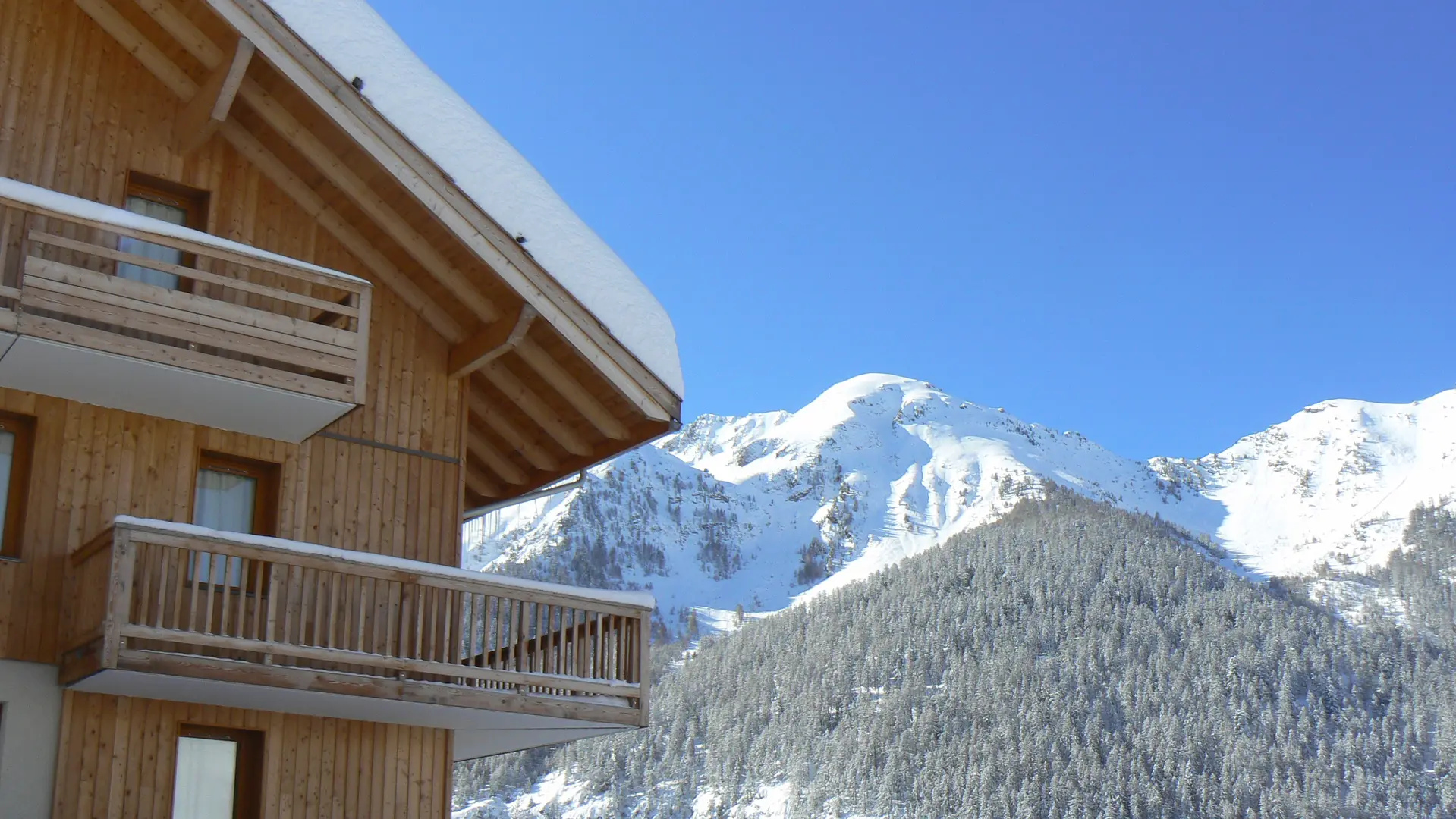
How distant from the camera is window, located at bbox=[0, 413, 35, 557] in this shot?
12.3 metres

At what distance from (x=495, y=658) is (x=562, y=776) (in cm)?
17274

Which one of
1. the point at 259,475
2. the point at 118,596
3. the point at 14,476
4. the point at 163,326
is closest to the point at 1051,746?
the point at 259,475

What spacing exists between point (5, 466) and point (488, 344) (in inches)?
179

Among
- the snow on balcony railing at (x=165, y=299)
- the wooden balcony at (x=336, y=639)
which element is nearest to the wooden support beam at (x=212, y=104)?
the snow on balcony railing at (x=165, y=299)

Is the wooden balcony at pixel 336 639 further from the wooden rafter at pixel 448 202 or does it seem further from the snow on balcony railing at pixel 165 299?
the wooden rafter at pixel 448 202

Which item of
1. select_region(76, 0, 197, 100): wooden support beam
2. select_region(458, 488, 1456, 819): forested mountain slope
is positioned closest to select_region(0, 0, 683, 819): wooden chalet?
select_region(76, 0, 197, 100): wooden support beam

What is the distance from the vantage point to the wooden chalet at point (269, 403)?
1192cm

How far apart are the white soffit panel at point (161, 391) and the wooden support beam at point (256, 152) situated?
2162 mm

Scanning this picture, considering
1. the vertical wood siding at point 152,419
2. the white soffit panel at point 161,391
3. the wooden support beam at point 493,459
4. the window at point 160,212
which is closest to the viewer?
the white soffit panel at point 161,391

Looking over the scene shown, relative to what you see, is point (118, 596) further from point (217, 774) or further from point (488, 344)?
point (488, 344)

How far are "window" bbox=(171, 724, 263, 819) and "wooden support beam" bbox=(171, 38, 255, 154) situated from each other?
550cm

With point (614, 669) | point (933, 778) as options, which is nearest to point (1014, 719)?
point (933, 778)

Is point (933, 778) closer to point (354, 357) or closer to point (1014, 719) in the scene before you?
point (1014, 719)

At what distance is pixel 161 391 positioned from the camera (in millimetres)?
12758
